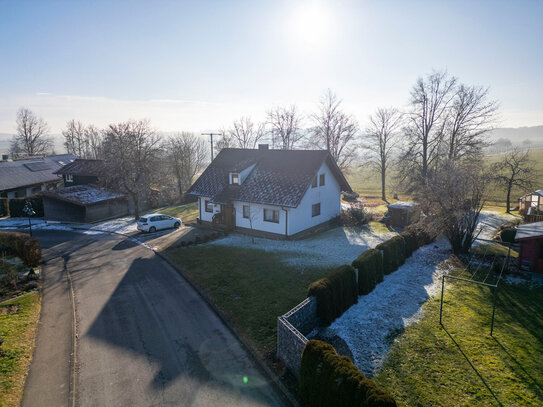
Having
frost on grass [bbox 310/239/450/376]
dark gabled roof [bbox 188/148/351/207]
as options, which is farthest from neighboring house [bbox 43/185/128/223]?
frost on grass [bbox 310/239/450/376]

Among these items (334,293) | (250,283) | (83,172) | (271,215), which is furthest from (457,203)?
(83,172)

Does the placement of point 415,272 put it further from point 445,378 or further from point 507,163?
point 507,163

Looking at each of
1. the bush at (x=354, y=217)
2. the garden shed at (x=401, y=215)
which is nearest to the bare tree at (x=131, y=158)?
the bush at (x=354, y=217)

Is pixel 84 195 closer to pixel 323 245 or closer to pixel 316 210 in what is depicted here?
pixel 316 210

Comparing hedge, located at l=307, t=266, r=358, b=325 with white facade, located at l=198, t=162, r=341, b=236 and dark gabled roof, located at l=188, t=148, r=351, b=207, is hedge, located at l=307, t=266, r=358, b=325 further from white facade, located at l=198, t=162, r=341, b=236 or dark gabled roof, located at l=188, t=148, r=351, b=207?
white facade, located at l=198, t=162, r=341, b=236

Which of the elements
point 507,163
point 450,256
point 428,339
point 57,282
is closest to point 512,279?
point 450,256

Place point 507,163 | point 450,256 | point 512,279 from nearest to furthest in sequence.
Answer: point 512,279 < point 450,256 < point 507,163
